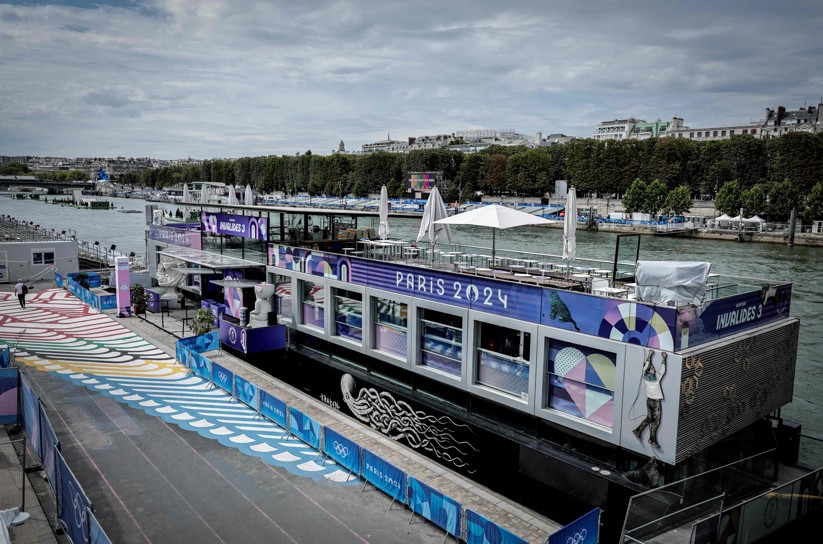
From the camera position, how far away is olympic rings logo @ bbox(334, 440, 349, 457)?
467 inches

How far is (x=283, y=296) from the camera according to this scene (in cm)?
1755

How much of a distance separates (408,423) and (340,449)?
168cm

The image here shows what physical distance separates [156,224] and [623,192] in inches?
3578

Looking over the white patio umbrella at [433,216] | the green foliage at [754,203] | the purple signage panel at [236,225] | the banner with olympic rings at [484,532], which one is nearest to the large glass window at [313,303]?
the white patio umbrella at [433,216]

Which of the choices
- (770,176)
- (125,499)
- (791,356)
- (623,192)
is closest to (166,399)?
(125,499)

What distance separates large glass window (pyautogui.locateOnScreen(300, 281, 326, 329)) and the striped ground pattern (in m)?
2.83

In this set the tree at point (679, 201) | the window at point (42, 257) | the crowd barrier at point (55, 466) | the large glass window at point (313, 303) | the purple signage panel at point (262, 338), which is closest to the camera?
the crowd barrier at point (55, 466)

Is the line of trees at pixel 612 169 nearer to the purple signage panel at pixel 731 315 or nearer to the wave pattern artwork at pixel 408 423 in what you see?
the purple signage panel at pixel 731 315

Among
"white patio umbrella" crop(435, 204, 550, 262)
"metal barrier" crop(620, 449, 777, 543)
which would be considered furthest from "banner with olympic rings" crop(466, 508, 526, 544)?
"white patio umbrella" crop(435, 204, 550, 262)

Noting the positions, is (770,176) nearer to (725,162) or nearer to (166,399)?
(725,162)

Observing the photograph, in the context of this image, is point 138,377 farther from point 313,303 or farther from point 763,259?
point 763,259

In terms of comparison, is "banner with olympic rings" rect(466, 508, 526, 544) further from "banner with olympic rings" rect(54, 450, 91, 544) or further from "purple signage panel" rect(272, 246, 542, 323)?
"banner with olympic rings" rect(54, 450, 91, 544)

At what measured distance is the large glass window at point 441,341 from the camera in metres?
12.1

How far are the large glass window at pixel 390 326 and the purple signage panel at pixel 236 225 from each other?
7.12m
